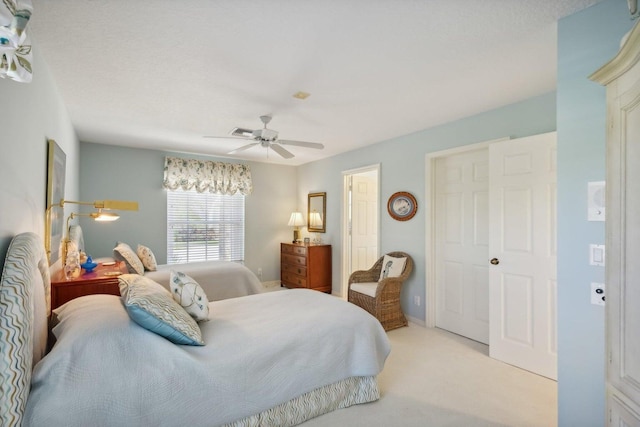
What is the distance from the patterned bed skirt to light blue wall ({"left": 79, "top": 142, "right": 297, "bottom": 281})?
13.3 ft

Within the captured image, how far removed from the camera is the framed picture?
2.36 meters

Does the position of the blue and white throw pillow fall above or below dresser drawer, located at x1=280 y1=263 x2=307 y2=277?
above

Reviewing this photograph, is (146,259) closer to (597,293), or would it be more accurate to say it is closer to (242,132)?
(242,132)

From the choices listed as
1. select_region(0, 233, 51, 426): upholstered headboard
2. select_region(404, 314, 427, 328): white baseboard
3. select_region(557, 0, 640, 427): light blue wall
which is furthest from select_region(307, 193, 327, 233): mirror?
select_region(0, 233, 51, 426): upholstered headboard

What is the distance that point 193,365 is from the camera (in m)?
1.61

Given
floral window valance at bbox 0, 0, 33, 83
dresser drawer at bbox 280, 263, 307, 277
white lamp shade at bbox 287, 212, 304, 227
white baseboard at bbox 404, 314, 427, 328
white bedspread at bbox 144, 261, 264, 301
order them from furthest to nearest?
white lamp shade at bbox 287, 212, 304, 227
dresser drawer at bbox 280, 263, 307, 277
white bedspread at bbox 144, 261, 264, 301
white baseboard at bbox 404, 314, 427, 328
floral window valance at bbox 0, 0, 33, 83

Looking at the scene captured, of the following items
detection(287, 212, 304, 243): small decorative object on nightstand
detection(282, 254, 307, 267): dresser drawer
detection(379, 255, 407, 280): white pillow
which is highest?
detection(287, 212, 304, 243): small decorative object on nightstand

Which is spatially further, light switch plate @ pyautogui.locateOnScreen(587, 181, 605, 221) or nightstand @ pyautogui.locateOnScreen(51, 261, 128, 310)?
nightstand @ pyautogui.locateOnScreen(51, 261, 128, 310)

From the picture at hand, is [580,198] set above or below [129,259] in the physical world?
above

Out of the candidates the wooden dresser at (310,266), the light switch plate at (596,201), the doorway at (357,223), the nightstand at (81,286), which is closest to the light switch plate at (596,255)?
the light switch plate at (596,201)

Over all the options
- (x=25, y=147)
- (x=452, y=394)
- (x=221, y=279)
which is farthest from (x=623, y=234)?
(x=221, y=279)

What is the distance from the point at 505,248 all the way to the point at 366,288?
1.63 m

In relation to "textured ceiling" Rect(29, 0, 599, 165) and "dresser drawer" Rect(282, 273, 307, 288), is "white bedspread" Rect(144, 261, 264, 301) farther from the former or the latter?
"textured ceiling" Rect(29, 0, 599, 165)

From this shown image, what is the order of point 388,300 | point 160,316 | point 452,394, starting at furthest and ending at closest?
point 388,300 → point 452,394 → point 160,316
